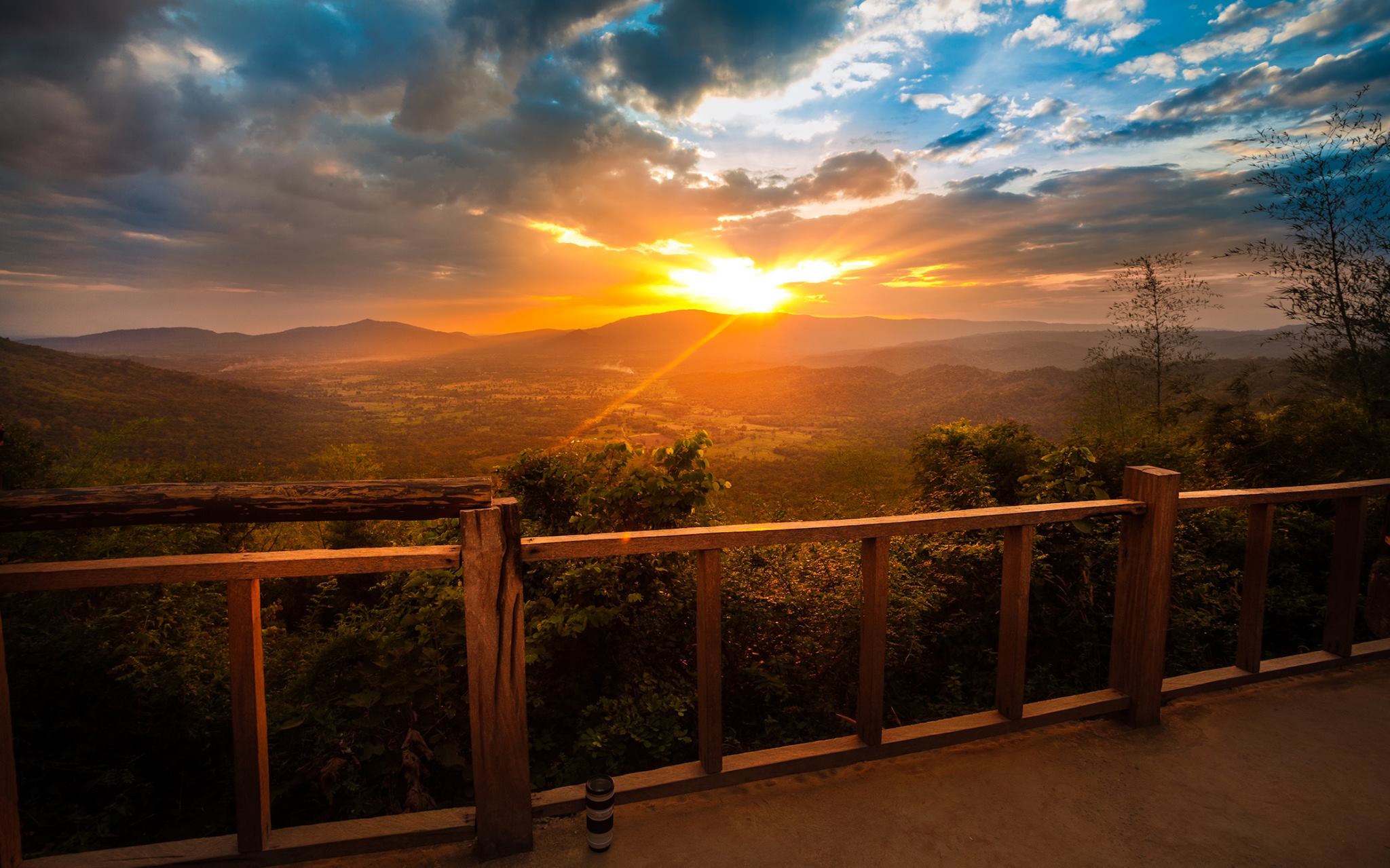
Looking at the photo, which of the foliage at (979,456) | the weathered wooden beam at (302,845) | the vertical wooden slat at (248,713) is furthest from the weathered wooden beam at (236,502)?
the foliage at (979,456)

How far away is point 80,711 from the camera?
4.72 metres

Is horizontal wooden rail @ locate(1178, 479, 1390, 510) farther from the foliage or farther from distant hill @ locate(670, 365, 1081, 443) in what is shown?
distant hill @ locate(670, 365, 1081, 443)

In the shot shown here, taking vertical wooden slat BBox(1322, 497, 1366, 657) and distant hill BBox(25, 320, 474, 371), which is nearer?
vertical wooden slat BBox(1322, 497, 1366, 657)

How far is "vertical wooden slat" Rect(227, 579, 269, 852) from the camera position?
2.04 m

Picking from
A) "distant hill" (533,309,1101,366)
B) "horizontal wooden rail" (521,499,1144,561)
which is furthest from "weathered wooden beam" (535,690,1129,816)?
"distant hill" (533,309,1101,366)

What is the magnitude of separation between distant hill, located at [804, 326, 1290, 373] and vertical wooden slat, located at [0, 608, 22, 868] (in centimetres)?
1407

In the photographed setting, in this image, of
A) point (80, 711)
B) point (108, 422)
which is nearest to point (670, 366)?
point (108, 422)

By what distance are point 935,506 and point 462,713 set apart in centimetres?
567

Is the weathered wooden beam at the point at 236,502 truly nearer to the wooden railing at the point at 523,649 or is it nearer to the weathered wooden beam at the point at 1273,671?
the wooden railing at the point at 523,649

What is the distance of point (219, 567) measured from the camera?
200cm

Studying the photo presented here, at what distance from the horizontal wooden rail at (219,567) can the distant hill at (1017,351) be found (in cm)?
1293

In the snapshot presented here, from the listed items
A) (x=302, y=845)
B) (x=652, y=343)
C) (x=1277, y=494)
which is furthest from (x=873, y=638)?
(x=652, y=343)

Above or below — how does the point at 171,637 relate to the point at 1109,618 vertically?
below

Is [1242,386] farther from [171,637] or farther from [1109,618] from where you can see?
[171,637]
